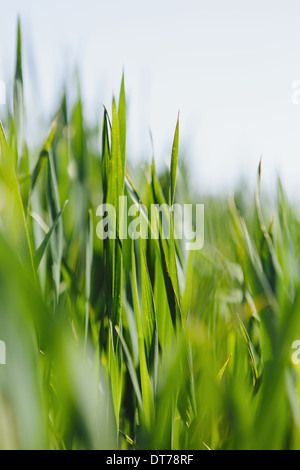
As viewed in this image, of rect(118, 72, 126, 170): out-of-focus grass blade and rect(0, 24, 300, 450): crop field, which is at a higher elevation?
rect(118, 72, 126, 170): out-of-focus grass blade

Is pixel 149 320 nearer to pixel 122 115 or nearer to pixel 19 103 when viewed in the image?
pixel 122 115

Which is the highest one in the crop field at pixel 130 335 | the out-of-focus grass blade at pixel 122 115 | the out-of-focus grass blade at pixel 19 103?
the out-of-focus grass blade at pixel 19 103

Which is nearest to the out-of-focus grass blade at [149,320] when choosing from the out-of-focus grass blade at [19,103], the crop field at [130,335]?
the crop field at [130,335]

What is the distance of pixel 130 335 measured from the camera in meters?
0.31

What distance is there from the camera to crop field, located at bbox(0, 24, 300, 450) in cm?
18

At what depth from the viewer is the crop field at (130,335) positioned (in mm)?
181

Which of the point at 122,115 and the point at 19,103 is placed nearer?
the point at 122,115

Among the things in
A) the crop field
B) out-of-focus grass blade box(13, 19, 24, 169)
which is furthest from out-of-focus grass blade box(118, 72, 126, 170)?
out-of-focus grass blade box(13, 19, 24, 169)

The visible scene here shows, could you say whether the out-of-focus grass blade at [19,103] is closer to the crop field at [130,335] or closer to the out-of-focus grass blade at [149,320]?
the crop field at [130,335]

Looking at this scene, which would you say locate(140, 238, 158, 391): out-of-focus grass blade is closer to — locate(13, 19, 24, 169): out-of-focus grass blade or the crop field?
the crop field

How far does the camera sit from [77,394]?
19cm


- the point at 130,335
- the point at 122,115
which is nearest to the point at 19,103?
the point at 122,115

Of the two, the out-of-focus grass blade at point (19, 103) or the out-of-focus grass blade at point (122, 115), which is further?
the out-of-focus grass blade at point (19, 103)
